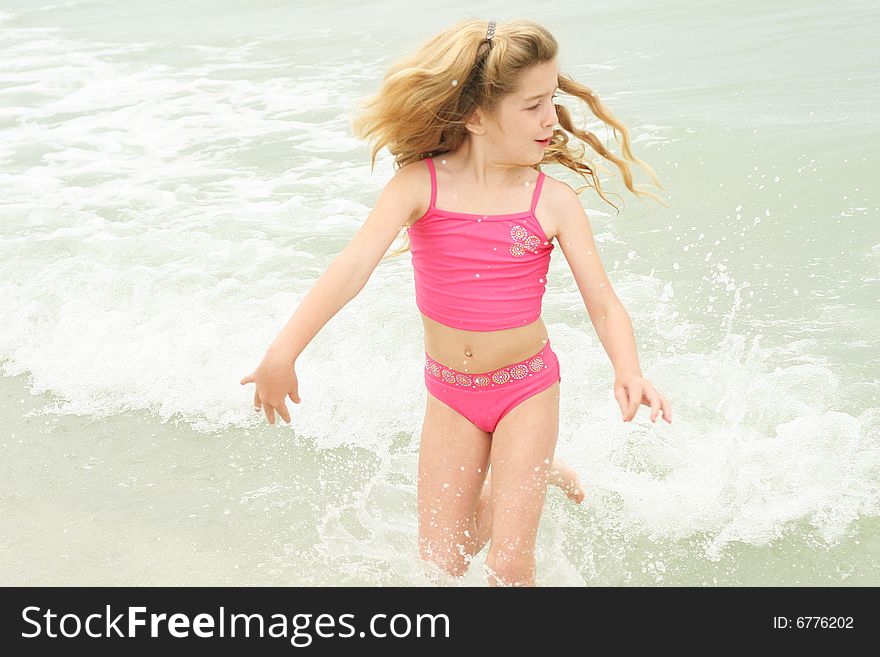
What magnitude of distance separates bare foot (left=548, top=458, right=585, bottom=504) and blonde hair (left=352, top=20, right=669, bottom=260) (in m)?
1.12

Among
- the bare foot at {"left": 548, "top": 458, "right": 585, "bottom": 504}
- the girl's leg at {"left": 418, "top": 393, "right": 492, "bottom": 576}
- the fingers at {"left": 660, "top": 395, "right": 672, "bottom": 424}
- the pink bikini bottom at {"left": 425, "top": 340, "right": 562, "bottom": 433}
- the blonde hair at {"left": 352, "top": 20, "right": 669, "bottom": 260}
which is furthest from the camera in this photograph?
the bare foot at {"left": 548, "top": 458, "right": 585, "bottom": 504}

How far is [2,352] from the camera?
5.73 metres

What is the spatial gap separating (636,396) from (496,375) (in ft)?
1.87

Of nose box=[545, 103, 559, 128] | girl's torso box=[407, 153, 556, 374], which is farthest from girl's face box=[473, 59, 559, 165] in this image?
girl's torso box=[407, 153, 556, 374]

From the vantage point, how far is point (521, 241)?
11.0 ft

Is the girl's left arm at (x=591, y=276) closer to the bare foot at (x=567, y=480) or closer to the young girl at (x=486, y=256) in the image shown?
the young girl at (x=486, y=256)

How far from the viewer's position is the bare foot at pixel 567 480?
3934mm

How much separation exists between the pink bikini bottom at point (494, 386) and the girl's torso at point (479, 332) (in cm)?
2

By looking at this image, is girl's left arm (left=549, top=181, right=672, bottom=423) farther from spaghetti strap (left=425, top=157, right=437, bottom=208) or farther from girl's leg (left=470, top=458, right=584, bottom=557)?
girl's leg (left=470, top=458, right=584, bottom=557)

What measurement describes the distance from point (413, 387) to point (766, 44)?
20.9 feet

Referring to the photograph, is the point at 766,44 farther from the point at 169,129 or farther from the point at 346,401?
the point at 346,401

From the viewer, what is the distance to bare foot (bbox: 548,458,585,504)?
3.93 m

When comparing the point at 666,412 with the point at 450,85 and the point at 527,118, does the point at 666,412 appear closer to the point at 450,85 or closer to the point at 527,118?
the point at 527,118

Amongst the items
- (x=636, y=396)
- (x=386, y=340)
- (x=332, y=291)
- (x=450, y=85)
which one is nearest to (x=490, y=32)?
(x=450, y=85)
